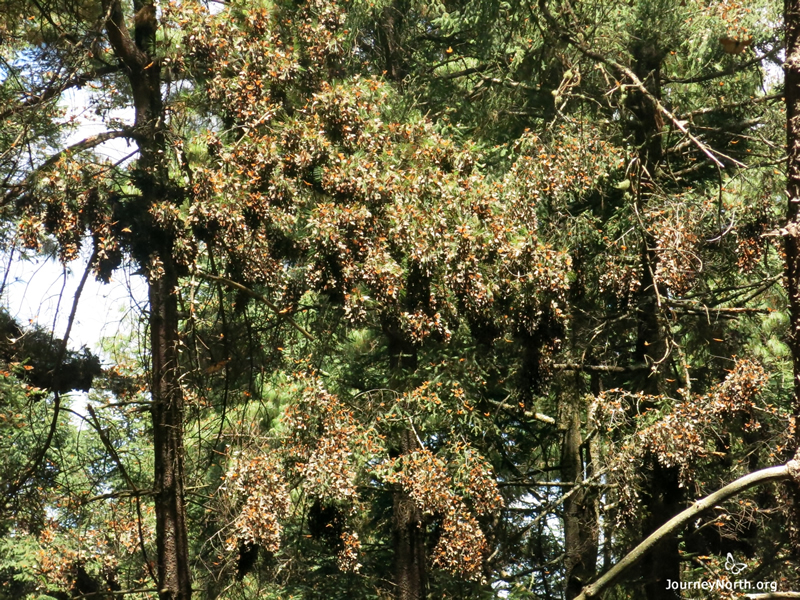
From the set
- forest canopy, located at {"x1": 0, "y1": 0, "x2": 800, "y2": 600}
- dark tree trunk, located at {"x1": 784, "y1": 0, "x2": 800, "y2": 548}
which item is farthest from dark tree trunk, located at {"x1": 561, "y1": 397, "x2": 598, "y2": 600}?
dark tree trunk, located at {"x1": 784, "y1": 0, "x2": 800, "y2": 548}

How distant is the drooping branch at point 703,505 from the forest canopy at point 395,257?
1.83m

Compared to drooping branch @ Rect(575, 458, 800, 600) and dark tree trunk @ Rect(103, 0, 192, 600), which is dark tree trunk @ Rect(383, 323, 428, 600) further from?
Answer: drooping branch @ Rect(575, 458, 800, 600)

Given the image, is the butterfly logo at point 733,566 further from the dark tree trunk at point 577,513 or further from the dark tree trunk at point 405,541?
the dark tree trunk at point 405,541

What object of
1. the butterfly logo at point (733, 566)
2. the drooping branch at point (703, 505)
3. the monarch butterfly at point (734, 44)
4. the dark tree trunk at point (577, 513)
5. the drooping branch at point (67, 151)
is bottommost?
the drooping branch at point (703, 505)

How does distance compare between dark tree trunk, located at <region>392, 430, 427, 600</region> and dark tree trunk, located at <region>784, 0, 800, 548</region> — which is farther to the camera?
dark tree trunk, located at <region>392, 430, 427, 600</region>

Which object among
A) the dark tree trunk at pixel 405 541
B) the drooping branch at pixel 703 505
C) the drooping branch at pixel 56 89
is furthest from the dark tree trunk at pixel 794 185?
the dark tree trunk at pixel 405 541

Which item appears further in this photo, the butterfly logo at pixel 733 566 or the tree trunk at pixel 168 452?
the butterfly logo at pixel 733 566

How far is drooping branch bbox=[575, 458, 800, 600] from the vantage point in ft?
Result: 13.6

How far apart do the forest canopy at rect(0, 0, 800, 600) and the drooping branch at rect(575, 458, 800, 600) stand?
5.99 ft

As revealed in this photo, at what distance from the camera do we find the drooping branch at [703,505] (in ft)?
13.6

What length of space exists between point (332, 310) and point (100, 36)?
475cm

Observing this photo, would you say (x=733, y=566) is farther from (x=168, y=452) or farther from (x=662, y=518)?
(x=168, y=452)

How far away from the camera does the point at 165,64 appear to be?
9.14 m

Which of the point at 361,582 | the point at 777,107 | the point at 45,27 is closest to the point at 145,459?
the point at 361,582
